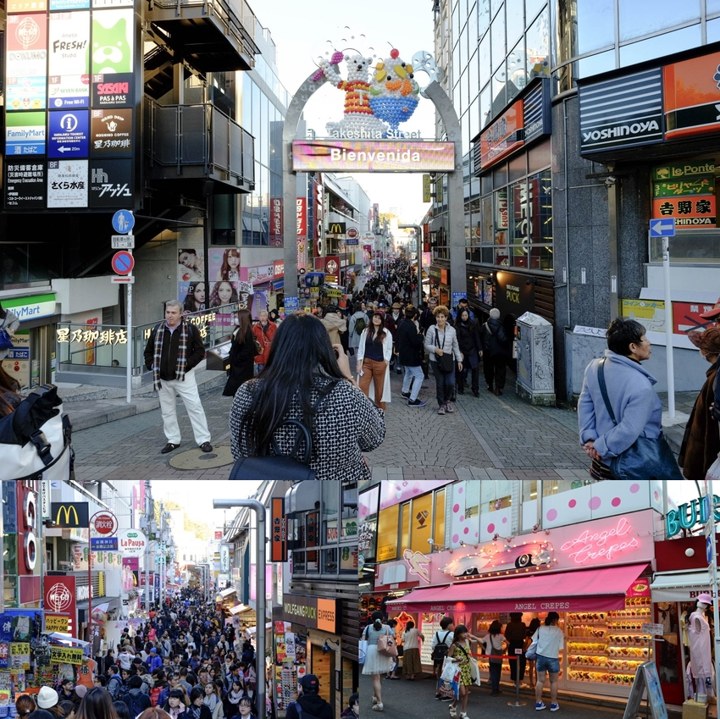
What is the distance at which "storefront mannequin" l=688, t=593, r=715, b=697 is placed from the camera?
3.44m

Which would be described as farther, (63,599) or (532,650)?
(63,599)

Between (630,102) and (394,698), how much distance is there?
12597 mm

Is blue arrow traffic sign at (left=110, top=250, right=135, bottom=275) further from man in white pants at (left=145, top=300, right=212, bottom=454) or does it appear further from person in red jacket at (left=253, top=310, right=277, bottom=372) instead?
man in white pants at (left=145, top=300, right=212, bottom=454)

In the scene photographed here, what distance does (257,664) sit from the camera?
361 centimetres

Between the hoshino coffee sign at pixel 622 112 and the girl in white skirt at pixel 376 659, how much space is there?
11805 mm

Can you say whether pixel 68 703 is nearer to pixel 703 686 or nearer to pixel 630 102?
pixel 703 686

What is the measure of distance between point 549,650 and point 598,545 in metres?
0.44

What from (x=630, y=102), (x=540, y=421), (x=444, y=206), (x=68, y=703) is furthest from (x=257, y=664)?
(x=444, y=206)

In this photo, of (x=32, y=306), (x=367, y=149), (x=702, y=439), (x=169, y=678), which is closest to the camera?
(x=702, y=439)

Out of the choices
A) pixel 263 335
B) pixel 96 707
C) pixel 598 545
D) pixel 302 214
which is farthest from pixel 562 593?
pixel 302 214

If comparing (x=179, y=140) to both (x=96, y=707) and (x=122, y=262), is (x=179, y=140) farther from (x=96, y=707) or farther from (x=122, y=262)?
(x=96, y=707)

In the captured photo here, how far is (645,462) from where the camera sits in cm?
418

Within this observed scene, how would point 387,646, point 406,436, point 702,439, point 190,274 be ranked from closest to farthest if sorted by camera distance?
point 387,646, point 702,439, point 406,436, point 190,274

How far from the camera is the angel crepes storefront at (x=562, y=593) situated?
327 cm
